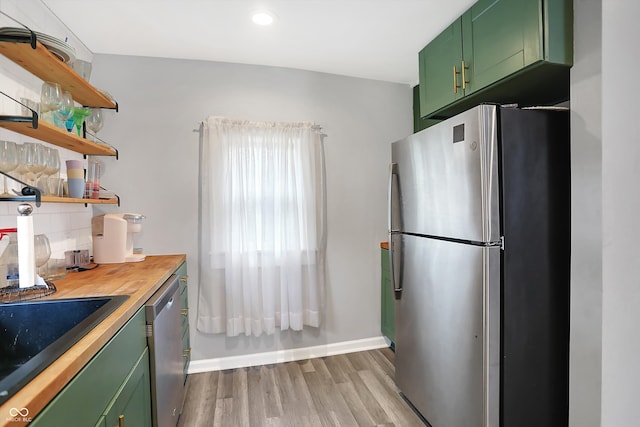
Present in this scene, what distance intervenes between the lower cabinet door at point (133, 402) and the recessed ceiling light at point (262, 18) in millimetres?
1858

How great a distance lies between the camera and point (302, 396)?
2119mm

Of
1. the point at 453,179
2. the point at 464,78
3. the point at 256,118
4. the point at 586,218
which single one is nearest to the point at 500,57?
the point at 464,78

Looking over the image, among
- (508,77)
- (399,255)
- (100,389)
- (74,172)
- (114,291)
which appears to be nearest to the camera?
(100,389)

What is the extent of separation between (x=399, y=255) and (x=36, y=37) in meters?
2.06

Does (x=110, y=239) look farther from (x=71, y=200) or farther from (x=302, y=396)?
(x=302, y=396)

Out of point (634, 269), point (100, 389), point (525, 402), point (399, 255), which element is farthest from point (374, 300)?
point (100, 389)

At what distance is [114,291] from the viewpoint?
4.31 ft

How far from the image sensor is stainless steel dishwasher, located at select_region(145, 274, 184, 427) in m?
1.34

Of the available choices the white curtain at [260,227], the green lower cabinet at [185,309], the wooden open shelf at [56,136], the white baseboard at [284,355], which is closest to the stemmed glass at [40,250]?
the wooden open shelf at [56,136]

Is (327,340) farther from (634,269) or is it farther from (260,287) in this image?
(634,269)

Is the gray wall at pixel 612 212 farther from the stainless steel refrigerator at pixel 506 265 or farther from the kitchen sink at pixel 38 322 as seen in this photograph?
the kitchen sink at pixel 38 322

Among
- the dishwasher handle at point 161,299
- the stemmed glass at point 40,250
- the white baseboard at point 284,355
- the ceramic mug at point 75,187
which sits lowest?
the white baseboard at point 284,355

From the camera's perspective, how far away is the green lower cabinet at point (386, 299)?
106 inches

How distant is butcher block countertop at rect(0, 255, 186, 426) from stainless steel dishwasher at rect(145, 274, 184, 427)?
6 cm
